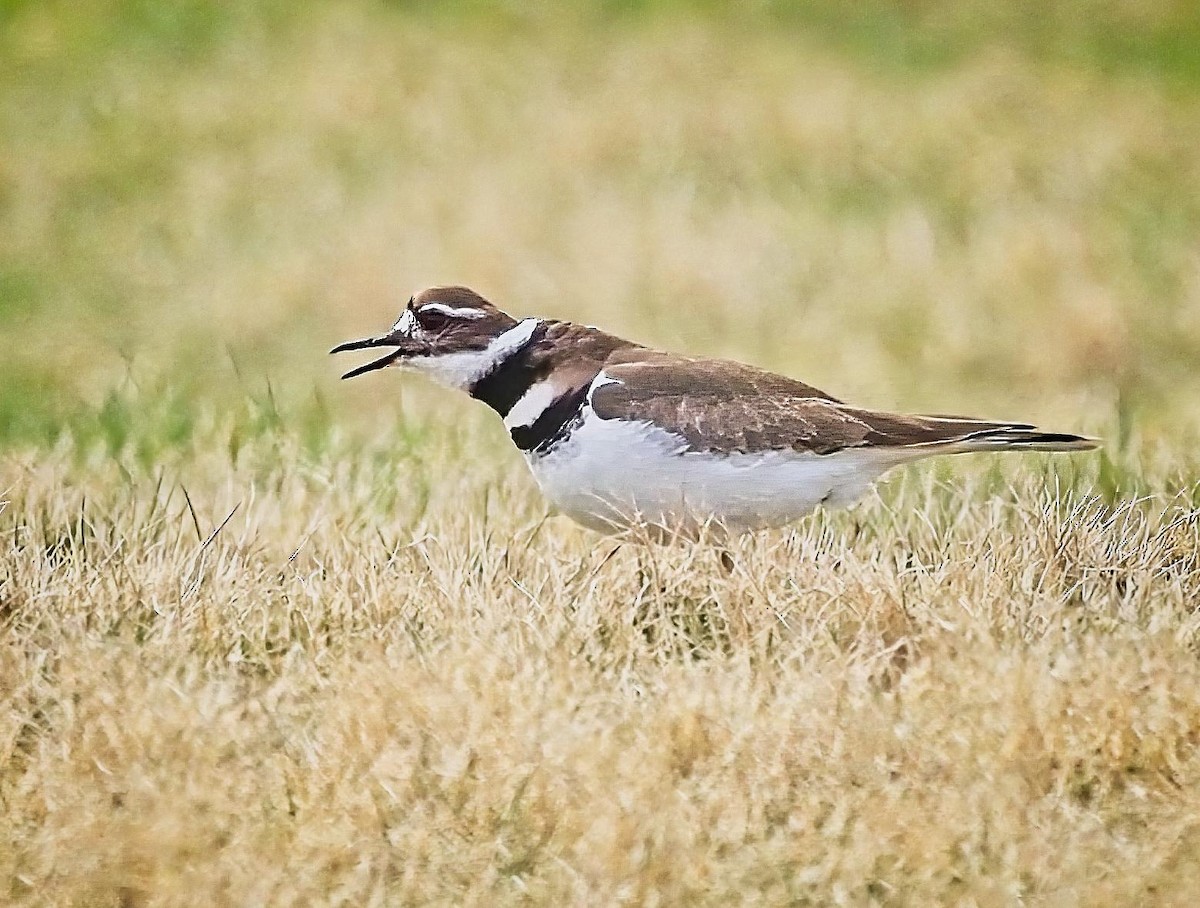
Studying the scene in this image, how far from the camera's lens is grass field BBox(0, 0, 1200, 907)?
2.18 m

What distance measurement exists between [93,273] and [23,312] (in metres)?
0.26

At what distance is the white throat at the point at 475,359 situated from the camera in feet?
8.86

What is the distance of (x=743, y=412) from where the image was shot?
8.58ft

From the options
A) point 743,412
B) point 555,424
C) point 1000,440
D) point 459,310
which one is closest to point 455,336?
point 459,310

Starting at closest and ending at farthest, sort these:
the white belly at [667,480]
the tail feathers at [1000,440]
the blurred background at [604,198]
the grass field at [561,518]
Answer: the grass field at [561,518]
the white belly at [667,480]
the tail feathers at [1000,440]
the blurred background at [604,198]

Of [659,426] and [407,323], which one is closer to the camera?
[659,426]

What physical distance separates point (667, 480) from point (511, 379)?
13.3 inches

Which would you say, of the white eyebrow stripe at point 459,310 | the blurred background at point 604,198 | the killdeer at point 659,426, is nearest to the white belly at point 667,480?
the killdeer at point 659,426

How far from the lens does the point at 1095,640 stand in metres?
2.44

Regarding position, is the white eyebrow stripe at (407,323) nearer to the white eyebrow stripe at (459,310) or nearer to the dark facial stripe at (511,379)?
the white eyebrow stripe at (459,310)

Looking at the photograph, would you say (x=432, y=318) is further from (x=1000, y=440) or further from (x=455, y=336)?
(x=1000, y=440)

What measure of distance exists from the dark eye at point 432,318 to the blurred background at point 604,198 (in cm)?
69

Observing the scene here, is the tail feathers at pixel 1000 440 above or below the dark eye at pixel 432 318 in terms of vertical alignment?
below

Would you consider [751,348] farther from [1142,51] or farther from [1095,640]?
[1095,640]
